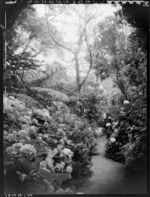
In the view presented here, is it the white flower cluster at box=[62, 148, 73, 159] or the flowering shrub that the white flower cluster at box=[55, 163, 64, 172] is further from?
the white flower cluster at box=[62, 148, 73, 159]

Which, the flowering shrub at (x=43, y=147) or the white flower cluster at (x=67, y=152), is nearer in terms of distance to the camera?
the flowering shrub at (x=43, y=147)

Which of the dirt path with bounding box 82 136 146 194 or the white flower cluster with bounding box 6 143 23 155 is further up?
the white flower cluster with bounding box 6 143 23 155

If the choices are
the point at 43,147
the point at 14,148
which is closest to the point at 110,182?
the point at 43,147

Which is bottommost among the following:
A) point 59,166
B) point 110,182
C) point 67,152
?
point 110,182

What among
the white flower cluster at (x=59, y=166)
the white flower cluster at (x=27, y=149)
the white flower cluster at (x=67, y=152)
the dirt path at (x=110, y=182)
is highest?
the white flower cluster at (x=27, y=149)

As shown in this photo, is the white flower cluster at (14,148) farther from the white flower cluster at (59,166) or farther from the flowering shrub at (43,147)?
the white flower cluster at (59,166)

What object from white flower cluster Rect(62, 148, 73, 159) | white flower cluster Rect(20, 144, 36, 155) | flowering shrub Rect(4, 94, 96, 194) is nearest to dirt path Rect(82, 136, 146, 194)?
flowering shrub Rect(4, 94, 96, 194)

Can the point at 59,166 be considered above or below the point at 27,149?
below

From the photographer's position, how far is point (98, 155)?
2.40m

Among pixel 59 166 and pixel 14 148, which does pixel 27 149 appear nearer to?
pixel 14 148

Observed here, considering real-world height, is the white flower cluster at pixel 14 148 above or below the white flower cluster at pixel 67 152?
above

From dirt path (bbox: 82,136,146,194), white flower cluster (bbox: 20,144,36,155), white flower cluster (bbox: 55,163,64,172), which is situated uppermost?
white flower cluster (bbox: 20,144,36,155)

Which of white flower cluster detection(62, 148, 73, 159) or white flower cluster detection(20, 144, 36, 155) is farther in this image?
white flower cluster detection(62, 148, 73, 159)

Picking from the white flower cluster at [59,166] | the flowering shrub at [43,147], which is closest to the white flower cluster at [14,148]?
the flowering shrub at [43,147]
